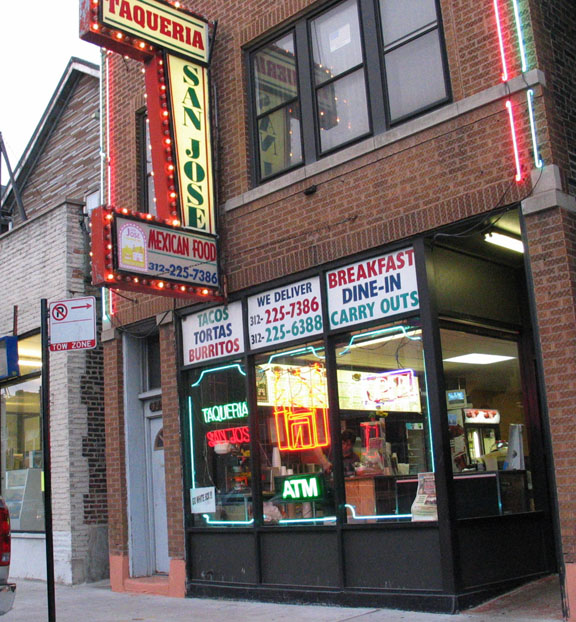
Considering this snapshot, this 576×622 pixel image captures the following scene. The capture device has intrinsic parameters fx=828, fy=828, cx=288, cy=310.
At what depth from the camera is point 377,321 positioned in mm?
8734

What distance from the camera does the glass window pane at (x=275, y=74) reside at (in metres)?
10.2

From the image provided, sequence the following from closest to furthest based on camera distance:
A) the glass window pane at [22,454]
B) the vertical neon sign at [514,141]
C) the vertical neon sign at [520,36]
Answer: the vertical neon sign at [514,141] < the vertical neon sign at [520,36] < the glass window pane at [22,454]

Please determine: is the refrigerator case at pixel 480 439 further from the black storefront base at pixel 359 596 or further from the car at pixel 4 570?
the car at pixel 4 570

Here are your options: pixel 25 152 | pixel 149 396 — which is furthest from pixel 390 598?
pixel 25 152

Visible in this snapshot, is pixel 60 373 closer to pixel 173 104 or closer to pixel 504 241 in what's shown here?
pixel 173 104

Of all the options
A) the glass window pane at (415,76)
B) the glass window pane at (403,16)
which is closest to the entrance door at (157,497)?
the glass window pane at (415,76)

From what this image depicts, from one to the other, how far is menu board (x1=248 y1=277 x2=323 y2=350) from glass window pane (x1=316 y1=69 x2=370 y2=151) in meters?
1.67

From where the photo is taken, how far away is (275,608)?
29.6 feet

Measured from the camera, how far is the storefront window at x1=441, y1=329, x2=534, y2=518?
28.0ft

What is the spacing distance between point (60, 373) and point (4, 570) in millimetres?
6480

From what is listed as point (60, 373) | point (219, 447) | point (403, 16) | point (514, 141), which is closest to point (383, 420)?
point (219, 447)

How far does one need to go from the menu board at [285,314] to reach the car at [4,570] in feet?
12.5

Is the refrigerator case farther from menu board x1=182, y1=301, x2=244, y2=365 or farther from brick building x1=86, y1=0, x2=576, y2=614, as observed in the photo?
menu board x1=182, y1=301, x2=244, y2=365

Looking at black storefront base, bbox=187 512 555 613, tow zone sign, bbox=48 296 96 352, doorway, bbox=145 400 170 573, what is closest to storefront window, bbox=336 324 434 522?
black storefront base, bbox=187 512 555 613
